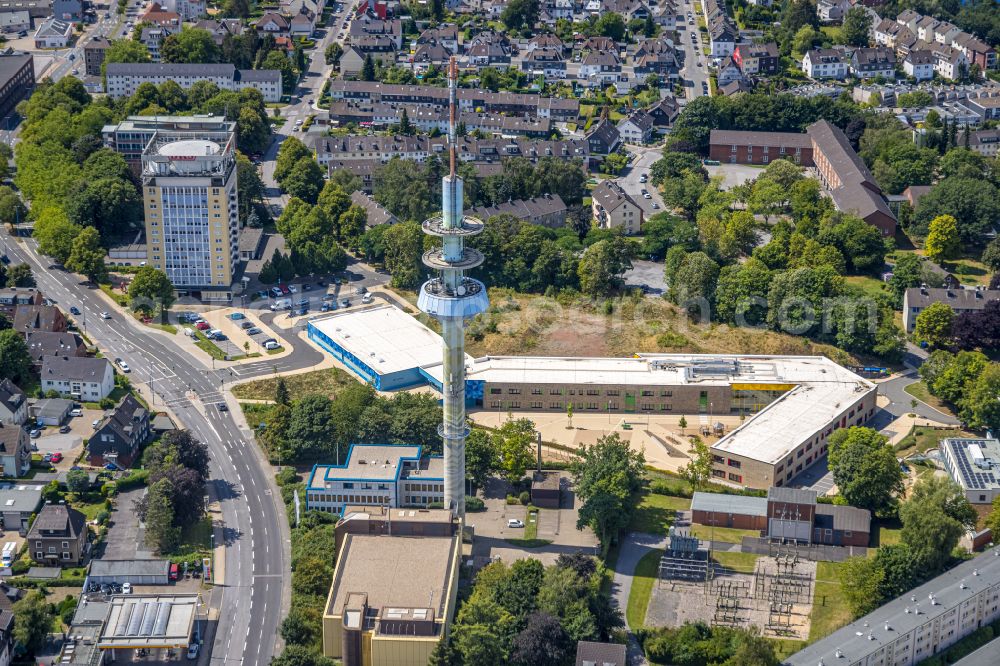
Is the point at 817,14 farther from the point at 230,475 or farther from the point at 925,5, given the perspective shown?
the point at 230,475

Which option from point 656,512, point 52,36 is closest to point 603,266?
point 656,512

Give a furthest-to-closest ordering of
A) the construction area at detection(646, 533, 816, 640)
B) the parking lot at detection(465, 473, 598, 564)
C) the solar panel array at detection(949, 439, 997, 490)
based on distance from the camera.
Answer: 1. the solar panel array at detection(949, 439, 997, 490)
2. the parking lot at detection(465, 473, 598, 564)
3. the construction area at detection(646, 533, 816, 640)

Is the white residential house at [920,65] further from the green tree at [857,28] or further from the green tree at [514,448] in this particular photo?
the green tree at [514,448]

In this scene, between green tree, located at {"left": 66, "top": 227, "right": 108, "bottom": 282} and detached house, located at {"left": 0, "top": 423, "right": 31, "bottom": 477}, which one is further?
green tree, located at {"left": 66, "top": 227, "right": 108, "bottom": 282}

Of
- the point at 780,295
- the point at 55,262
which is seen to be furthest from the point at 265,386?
the point at 780,295

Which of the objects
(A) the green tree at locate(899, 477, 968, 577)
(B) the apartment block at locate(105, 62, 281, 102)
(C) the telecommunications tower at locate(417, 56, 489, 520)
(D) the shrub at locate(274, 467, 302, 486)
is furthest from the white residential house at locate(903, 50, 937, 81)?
(D) the shrub at locate(274, 467, 302, 486)

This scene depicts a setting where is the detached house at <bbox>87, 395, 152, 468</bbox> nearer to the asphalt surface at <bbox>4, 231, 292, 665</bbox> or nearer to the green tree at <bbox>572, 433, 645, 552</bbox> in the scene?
the asphalt surface at <bbox>4, 231, 292, 665</bbox>

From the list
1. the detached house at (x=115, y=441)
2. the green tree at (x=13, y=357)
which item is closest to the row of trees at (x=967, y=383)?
the detached house at (x=115, y=441)
